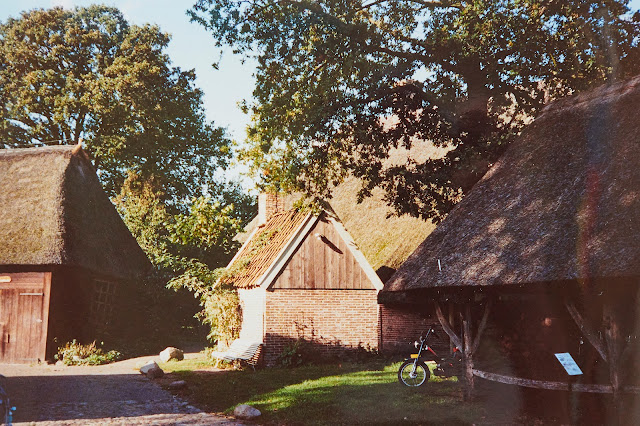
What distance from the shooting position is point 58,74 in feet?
94.6

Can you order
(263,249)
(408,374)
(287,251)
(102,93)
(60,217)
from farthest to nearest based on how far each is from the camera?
(102,93) → (263,249) → (60,217) → (287,251) → (408,374)

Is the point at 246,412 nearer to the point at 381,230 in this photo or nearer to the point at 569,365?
the point at 569,365

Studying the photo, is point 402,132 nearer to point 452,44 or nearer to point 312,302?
point 452,44

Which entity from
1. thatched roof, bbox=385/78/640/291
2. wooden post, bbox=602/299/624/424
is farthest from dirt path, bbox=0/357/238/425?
wooden post, bbox=602/299/624/424

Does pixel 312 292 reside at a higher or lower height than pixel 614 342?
higher

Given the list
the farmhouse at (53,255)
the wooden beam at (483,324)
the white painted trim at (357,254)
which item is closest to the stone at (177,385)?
the farmhouse at (53,255)

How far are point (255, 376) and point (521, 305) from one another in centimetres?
749

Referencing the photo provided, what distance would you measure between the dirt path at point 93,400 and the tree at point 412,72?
22.5ft

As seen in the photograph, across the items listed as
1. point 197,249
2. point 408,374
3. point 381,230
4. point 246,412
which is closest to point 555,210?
point 408,374

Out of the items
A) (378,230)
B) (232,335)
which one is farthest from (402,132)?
(232,335)

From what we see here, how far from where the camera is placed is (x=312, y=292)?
18.1m

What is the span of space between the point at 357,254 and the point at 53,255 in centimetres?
946

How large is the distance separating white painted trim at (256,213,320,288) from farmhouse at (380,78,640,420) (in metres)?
7.03

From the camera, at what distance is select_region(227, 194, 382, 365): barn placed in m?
17.6
